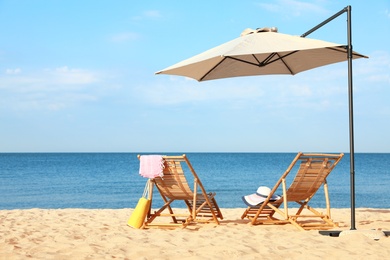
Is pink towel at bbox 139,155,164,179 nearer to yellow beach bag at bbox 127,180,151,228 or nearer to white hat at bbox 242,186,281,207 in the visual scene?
yellow beach bag at bbox 127,180,151,228

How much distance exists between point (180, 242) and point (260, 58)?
9.53 ft

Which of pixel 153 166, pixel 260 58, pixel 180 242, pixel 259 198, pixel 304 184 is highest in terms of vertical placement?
pixel 260 58

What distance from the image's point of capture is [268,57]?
701 cm

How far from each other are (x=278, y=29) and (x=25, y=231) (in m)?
3.61

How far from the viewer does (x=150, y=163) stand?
6.29 m

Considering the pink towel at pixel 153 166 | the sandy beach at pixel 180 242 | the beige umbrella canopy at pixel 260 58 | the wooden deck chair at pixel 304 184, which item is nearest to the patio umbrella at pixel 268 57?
the beige umbrella canopy at pixel 260 58

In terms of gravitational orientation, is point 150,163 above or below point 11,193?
above

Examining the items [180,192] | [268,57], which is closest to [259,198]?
[180,192]

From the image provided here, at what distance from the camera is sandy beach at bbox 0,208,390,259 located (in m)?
4.48

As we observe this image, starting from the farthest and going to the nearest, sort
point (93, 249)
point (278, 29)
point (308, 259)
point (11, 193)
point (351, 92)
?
1. point (11, 193)
2. point (278, 29)
3. point (351, 92)
4. point (93, 249)
5. point (308, 259)

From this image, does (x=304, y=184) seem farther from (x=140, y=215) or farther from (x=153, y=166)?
(x=140, y=215)

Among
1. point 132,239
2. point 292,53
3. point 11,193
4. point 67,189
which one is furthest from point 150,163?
point 67,189

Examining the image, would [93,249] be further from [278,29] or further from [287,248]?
[278,29]

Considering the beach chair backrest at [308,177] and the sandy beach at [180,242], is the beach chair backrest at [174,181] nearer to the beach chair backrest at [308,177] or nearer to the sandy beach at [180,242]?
the sandy beach at [180,242]
